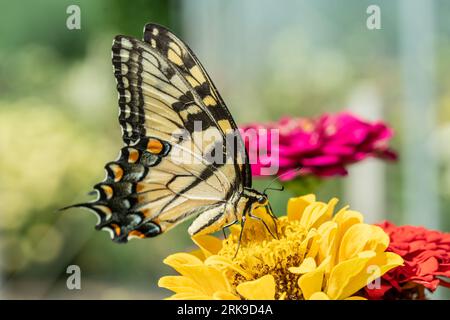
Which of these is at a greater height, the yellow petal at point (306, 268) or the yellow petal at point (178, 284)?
the yellow petal at point (306, 268)

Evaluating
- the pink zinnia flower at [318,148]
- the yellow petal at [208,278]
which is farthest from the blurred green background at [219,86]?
the yellow petal at [208,278]

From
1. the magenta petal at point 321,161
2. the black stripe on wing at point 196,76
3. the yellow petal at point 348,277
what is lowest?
the yellow petal at point 348,277

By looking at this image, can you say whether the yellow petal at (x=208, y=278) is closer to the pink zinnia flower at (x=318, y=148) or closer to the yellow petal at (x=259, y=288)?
the yellow petal at (x=259, y=288)

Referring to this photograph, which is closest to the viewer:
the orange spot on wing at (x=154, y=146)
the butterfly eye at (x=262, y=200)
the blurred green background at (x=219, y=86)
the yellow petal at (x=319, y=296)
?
the yellow petal at (x=319, y=296)

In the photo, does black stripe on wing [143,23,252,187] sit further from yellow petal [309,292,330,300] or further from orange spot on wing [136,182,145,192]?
yellow petal [309,292,330,300]

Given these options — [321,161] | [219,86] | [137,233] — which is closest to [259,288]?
[137,233]

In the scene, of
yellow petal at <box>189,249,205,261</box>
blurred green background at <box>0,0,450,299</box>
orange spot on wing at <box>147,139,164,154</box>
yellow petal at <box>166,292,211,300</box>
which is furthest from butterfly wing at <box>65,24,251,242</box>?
blurred green background at <box>0,0,450,299</box>

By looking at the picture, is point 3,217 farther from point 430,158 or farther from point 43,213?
point 430,158
